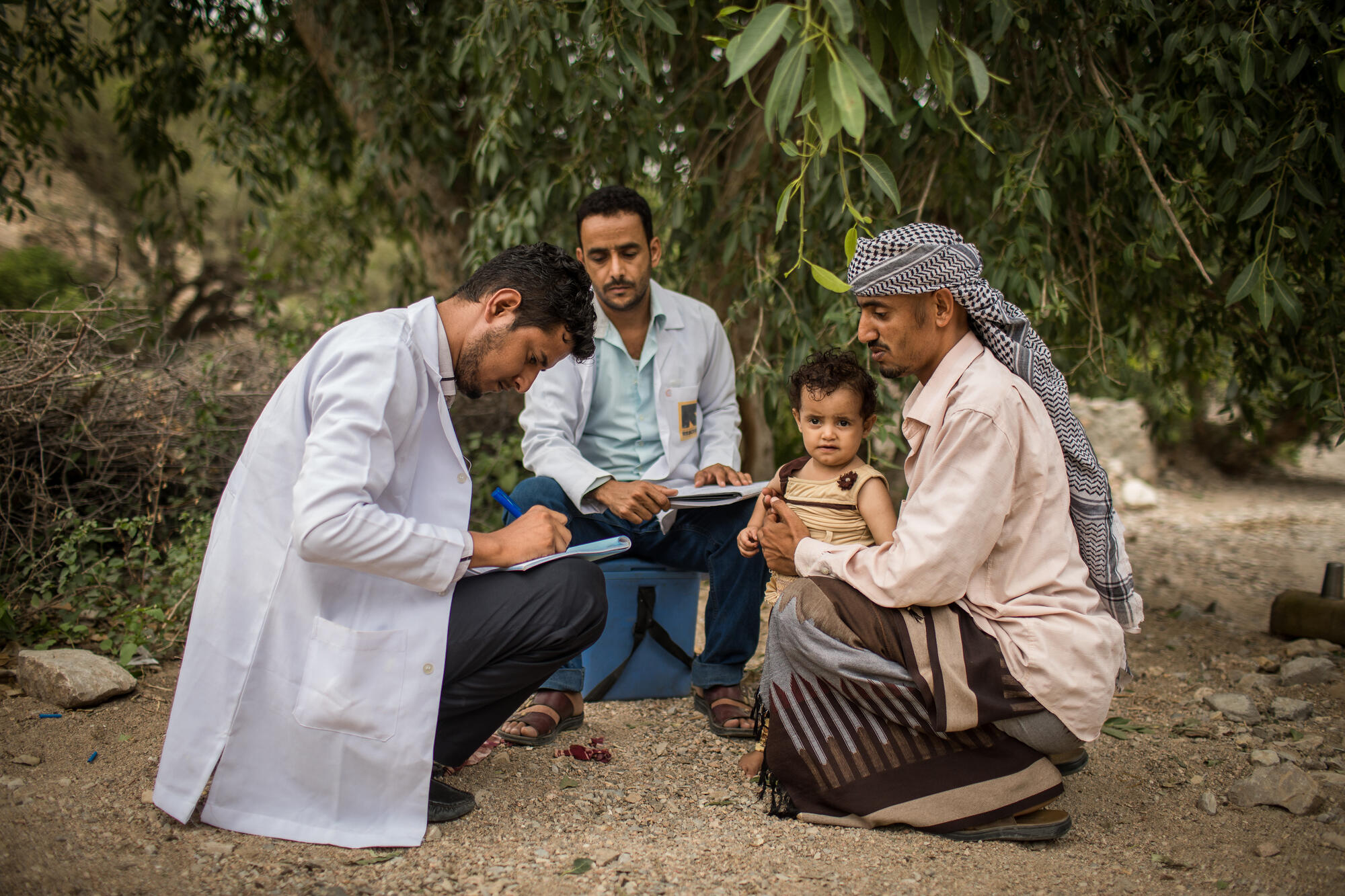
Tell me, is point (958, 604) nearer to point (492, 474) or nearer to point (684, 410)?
point (684, 410)

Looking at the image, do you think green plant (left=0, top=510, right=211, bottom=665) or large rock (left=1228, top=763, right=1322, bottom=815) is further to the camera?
green plant (left=0, top=510, right=211, bottom=665)

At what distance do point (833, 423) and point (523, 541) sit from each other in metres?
0.93

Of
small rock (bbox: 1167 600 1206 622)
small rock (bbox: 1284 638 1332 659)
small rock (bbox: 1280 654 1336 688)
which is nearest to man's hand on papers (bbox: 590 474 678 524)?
small rock (bbox: 1280 654 1336 688)

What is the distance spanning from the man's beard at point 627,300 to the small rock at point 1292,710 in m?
2.52

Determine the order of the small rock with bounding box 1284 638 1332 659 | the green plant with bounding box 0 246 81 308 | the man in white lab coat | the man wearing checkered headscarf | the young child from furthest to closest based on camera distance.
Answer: the green plant with bounding box 0 246 81 308
the small rock with bounding box 1284 638 1332 659
the man in white lab coat
the young child
the man wearing checkered headscarf

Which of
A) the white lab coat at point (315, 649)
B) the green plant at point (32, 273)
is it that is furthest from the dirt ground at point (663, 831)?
the green plant at point (32, 273)

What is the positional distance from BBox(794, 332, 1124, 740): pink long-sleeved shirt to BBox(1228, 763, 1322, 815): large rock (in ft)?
2.21

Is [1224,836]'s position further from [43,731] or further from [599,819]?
[43,731]

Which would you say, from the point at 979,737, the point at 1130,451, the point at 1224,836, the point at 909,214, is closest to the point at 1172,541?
the point at 1130,451

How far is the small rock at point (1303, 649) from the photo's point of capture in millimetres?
3609

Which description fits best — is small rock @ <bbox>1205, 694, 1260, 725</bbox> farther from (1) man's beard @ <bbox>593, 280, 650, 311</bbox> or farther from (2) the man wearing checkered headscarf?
(1) man's beard @ <bbox>593, 280, 650, 311</bbox>

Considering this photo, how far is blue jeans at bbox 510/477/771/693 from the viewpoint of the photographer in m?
2.93

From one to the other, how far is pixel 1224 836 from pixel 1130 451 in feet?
23.8

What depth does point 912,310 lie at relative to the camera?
2189 mm
